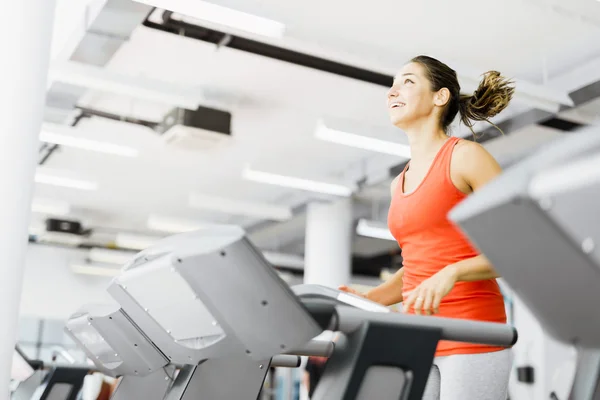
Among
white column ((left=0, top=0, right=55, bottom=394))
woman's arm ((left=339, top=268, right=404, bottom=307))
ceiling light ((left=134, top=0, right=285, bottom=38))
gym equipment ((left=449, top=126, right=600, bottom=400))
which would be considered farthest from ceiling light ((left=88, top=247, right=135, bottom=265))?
gym equipment ((left=449, top=126, right=600, bottom=400))

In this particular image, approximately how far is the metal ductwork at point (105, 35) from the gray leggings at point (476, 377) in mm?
3515

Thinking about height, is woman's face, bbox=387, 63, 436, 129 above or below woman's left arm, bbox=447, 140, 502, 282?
above

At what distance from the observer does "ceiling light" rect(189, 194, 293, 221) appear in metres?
7.78

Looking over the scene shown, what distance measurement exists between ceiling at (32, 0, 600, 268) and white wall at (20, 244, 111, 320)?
3631 mm

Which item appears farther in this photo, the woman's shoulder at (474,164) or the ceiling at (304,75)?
the ceiling at (304,75)

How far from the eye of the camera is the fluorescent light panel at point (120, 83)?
16.6 ft

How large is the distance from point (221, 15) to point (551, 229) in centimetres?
349

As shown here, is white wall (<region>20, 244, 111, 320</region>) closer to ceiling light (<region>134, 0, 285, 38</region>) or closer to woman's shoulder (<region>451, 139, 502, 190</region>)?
ceiling light (<region>134, 0, 285, 38</region>)

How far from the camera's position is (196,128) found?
6012 mm

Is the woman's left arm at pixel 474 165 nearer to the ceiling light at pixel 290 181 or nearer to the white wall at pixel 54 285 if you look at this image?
the ceiling light at pixel 290 181

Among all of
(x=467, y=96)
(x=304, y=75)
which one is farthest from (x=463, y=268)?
(x=304, y=75)

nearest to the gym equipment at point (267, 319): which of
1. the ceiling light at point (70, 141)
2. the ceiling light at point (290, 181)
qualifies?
the ceiling light at point (70, 141)

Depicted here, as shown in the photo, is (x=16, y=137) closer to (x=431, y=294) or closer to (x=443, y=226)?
(x=443, y=226)

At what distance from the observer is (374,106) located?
6523 millimetres
